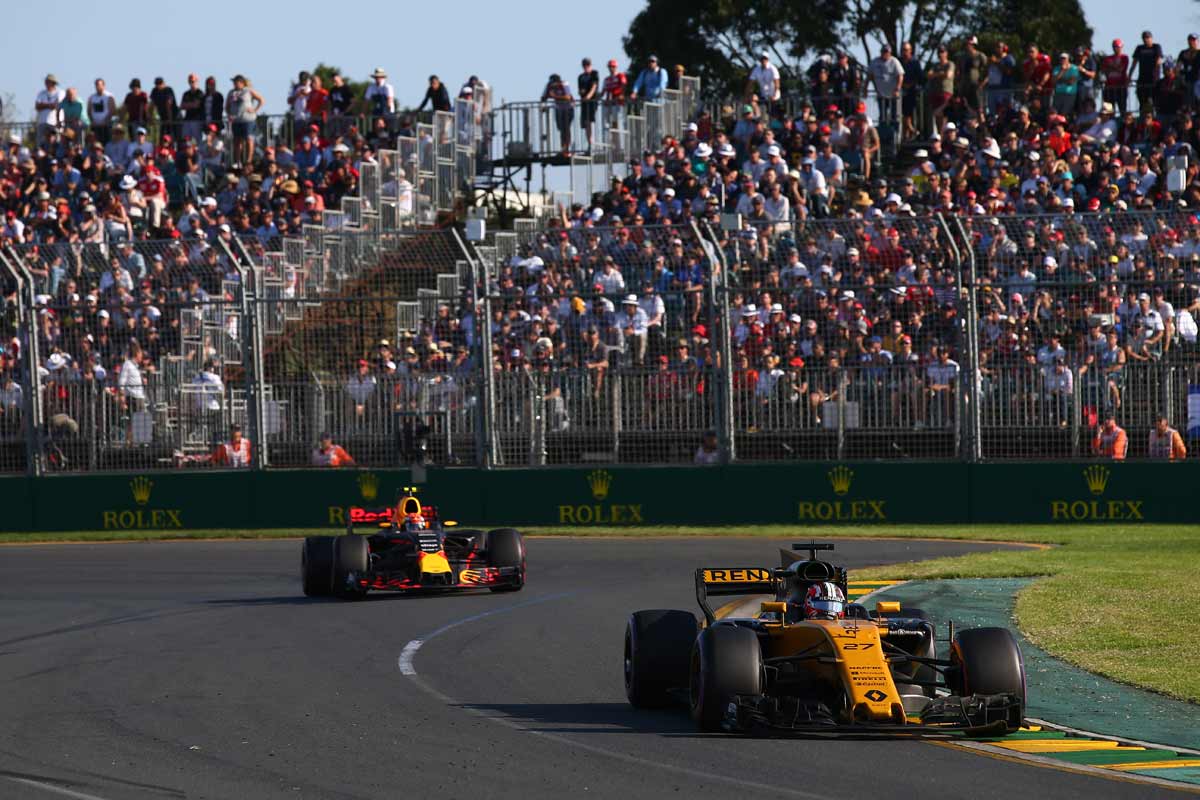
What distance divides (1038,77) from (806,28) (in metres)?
23.6

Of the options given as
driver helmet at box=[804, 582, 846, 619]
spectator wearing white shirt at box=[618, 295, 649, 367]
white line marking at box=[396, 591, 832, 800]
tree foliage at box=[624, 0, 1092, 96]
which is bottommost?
white line marking at box=[396, 591, 832, 800]

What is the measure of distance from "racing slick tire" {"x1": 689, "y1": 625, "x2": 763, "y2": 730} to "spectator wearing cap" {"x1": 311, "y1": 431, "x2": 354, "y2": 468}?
16.0m

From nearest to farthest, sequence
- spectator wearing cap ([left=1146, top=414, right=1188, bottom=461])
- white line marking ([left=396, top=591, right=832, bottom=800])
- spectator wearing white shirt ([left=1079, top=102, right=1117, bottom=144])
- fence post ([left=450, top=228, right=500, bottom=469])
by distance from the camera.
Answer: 1. white line marking ([left=396, top=591, right=832, bottom=800])
2. spectator wearing cap ([left=1146, top=414, right=1188, bottom=461])
3. fence post ([left=450, top=228, right=500, bottom=469])
4. spectator wearing white shirt ([left=1079, top=102, right=1117, bottom=144])

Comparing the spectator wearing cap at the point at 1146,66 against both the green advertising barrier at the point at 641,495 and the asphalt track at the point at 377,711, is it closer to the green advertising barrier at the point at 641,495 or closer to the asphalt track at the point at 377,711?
the green advertising barrier at the point at 641,495

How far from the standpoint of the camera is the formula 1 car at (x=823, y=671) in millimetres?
8914

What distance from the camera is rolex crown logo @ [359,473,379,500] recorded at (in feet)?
83.1

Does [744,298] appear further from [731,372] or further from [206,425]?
[206,425]

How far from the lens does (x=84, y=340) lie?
25.8 meters

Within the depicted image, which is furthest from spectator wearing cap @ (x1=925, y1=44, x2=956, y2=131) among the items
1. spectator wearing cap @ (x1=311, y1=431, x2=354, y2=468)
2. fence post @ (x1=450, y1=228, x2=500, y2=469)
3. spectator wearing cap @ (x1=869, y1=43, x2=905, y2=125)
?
spectator wearing cap @ (x1=311, y1=431, x2=354, y2=468)

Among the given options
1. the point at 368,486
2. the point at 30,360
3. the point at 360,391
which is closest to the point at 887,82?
the point at 360,391

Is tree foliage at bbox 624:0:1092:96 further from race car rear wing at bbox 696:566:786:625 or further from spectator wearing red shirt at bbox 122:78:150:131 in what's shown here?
race car rear wing at bbox 696:566:786:625

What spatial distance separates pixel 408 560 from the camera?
662 inches

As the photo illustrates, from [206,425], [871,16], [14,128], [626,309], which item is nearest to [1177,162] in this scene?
[626,309]

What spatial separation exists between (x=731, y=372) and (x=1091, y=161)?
7.27 meters
